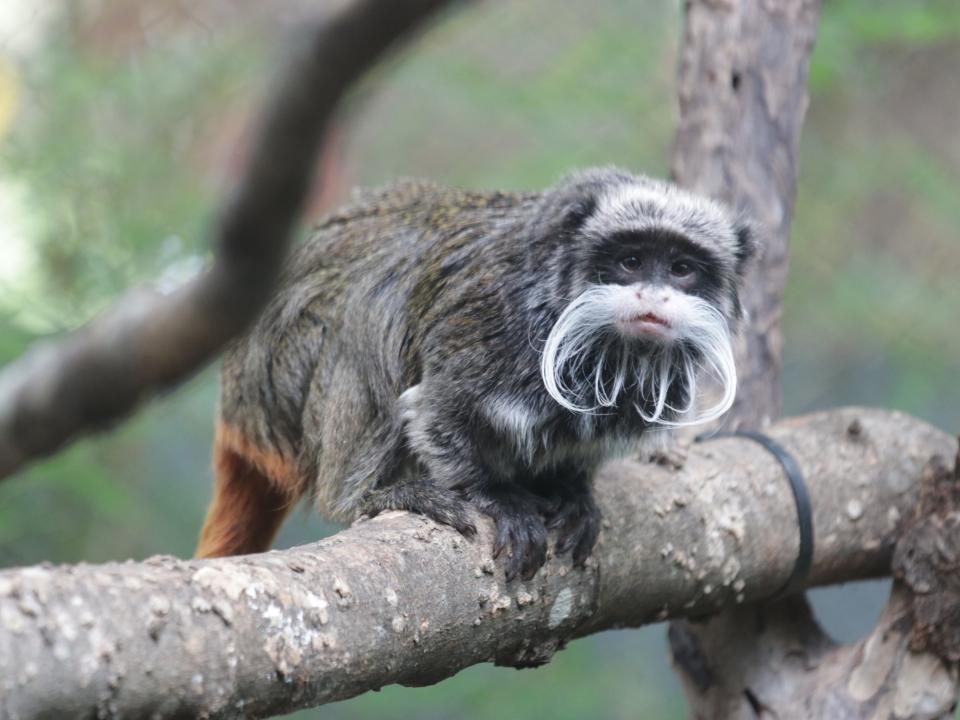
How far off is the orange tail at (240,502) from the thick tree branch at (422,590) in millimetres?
714

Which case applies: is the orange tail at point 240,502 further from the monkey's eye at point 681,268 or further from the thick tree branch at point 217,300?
the thick tree branch at point 217,300

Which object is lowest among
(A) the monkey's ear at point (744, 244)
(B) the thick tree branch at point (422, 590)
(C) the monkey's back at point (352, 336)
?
(B) the thick tree branch at point (422, 590)

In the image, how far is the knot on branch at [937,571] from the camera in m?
2.73

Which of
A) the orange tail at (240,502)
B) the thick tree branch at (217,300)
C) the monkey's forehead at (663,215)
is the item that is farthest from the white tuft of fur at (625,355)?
the thick tree branch at (217,300)

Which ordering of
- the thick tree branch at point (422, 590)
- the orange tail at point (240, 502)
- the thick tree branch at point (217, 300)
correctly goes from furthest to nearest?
the orange tail at point (240, 502) → the thick tree branch at point (422, 590) → the thick tree branch at point (217, 300)

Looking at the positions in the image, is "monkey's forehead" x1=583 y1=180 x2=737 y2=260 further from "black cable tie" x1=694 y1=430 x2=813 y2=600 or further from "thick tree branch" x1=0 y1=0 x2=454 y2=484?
"thick tree branch" x1=0 y1=0 x2=454 y2=484

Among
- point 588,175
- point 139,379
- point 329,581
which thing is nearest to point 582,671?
point 588,175

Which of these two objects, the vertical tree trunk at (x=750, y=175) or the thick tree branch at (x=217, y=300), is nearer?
the thick tree branch at (x=217, y=300)

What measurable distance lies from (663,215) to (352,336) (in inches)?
30.8

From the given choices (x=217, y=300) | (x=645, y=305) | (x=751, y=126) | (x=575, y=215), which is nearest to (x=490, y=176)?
(x=751, y=126)

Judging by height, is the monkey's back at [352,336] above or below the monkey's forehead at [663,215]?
below

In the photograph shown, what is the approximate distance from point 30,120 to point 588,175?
2990mm

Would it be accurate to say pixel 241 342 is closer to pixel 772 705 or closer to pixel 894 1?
pixel 772 705

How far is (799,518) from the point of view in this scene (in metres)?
2.93
